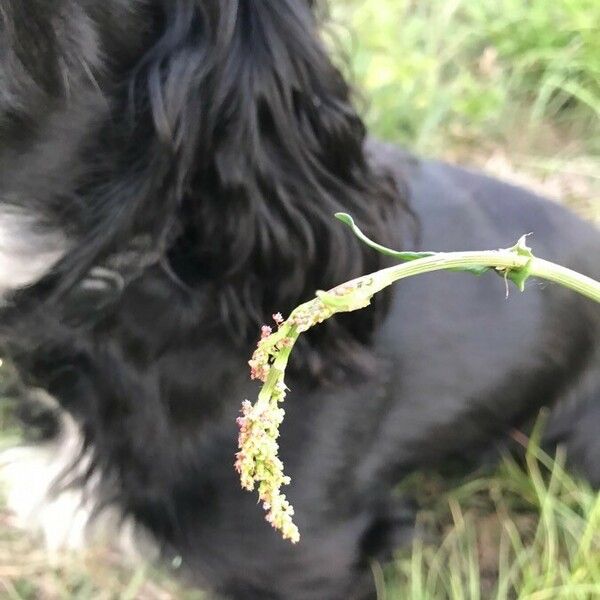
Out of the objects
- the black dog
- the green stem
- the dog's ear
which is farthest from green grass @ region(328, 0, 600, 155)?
the green stem

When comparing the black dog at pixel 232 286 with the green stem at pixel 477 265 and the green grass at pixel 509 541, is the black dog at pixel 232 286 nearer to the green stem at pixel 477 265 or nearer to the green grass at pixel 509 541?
the green grass at pixel 509 541

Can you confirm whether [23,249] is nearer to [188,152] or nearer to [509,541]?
[188,152]

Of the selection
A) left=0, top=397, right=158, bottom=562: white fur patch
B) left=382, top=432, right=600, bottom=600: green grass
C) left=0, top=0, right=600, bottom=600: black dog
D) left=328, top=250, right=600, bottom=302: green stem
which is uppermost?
left=328, top=250, right=600, bottom=302: green stem

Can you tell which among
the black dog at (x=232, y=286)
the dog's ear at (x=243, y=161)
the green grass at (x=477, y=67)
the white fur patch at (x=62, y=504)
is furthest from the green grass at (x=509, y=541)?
the green grass at (x=477, y=67)

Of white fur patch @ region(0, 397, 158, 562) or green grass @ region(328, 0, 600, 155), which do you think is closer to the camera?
white fur patch @ region(0, 397, 158, 562)

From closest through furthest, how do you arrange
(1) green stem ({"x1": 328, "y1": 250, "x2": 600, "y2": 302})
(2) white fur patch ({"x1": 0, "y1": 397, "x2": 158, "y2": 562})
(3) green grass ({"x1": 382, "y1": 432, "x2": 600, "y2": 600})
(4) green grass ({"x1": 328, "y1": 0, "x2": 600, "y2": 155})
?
(1) green stem ({"x1": 328, "y1": 250, "x2": 600, "y2": 302}) < (2) white fur patch ({"x1": 0, "y1": 397, "x2": 158, "y2": 562}) < (3) green grass ({"x1": 382, "y1": 432, "x2": 600, "y2": 600}) < (4) green grass ({"x1": 328, "y1": 0, "x2": 600, "y2": 155})

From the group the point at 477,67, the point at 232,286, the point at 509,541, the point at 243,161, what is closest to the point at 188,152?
the point at 243,161

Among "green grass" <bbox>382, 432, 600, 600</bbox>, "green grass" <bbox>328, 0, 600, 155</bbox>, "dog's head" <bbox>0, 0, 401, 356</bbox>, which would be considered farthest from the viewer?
"green grass" <bbox>328, 0, 600, 155</bbox>

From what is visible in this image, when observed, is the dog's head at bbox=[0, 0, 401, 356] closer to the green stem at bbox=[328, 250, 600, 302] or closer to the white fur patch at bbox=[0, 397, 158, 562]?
the white fur patch at bbox=[0, 397, 158, 562]
